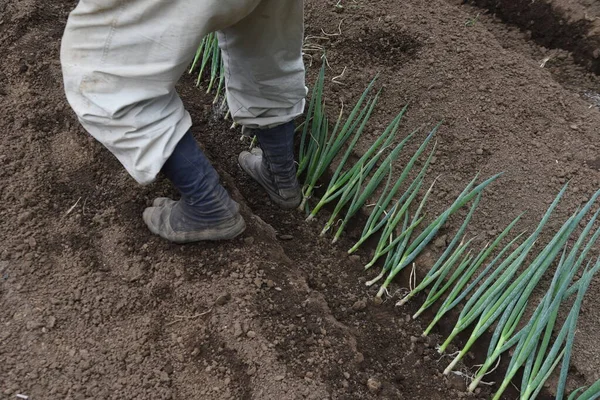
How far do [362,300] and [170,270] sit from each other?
56 cm

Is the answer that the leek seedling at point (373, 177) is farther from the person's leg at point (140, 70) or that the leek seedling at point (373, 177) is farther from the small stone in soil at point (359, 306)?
the person's leg at point (140, 70)

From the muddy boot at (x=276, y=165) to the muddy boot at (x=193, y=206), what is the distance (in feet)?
0.81

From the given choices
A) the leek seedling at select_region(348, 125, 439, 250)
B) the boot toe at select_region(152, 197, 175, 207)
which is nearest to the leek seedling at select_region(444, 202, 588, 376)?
the leek seedling at select_region(348, 125, 439, 250)

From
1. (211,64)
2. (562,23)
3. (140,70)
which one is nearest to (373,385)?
(140,70)

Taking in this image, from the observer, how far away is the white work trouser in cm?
114

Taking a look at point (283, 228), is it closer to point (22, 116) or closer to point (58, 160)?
point (58, 160)

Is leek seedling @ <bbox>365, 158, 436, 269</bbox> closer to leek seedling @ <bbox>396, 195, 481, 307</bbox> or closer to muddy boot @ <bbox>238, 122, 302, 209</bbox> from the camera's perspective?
leek seedling @ <bbox>396, 195, 481, 307</bbox>

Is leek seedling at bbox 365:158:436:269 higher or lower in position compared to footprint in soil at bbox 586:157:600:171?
lower

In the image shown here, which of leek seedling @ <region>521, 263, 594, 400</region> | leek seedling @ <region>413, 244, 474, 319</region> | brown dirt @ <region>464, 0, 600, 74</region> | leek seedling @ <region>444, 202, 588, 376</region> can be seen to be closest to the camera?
leek seedling @ <region>521, 263, 594, 400</region>

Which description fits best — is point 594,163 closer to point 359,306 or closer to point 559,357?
point 559,357

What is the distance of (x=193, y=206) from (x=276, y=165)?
35 cm

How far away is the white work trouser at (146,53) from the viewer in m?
1.14

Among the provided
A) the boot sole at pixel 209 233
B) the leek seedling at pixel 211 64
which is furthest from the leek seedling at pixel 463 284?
the leek seedling at pixel 211 64

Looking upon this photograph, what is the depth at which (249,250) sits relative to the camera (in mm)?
1647
